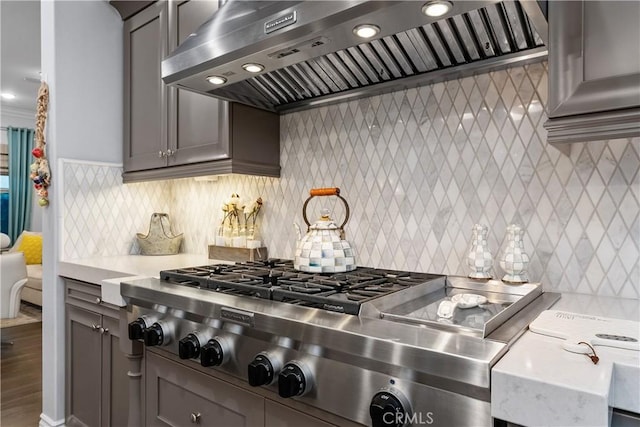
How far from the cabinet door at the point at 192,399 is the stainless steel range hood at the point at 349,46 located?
1030mm

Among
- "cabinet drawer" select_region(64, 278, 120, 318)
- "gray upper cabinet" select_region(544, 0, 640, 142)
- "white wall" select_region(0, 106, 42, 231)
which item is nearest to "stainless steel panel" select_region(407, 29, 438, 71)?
"gray upper cabinet" select_region(544, 0, 640, 142)

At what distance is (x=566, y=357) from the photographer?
2.35 ft

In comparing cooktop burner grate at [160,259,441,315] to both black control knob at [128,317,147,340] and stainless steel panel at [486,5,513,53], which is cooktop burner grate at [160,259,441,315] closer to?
black control knob at [128,317,147,340]

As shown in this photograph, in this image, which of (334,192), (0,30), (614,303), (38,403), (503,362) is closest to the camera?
(503,362)

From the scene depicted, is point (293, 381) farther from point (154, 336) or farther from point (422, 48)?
point (422, 48)

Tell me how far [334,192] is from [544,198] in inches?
28.3

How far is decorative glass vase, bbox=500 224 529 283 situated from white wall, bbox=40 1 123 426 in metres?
2.21

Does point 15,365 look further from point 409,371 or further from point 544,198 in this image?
point 544,198

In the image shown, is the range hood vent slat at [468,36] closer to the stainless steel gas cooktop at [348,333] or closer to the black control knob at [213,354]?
the stainless steel gas cooktop at [348,333]

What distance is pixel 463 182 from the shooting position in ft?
4.89

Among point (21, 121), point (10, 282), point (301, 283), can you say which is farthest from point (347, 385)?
point (21, 121)

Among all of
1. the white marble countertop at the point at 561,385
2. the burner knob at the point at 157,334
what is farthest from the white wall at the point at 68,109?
the white marble countertop at the point at 561,385

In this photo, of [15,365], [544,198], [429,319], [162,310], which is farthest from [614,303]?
[15,365]

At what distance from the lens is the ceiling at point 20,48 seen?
3.26 metres
